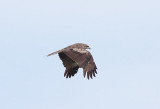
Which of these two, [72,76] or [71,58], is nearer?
[71,58]

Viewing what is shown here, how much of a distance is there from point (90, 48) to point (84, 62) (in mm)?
2627

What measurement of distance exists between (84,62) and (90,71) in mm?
577

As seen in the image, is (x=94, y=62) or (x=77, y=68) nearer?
(x=94, y=62)

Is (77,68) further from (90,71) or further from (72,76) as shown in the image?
(90,71)

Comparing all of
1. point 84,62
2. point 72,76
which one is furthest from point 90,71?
point 72,76

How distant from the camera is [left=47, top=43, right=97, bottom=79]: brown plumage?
3878 cm

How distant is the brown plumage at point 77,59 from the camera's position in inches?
1527

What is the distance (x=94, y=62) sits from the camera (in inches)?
1538

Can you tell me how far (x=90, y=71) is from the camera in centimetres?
3866

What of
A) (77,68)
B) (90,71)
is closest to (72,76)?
(77,68)

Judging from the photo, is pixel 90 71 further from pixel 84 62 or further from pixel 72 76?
pixel 72 76

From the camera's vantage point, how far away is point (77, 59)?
38.9m

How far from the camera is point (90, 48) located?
4134cm

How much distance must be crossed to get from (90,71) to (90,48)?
2938mm
